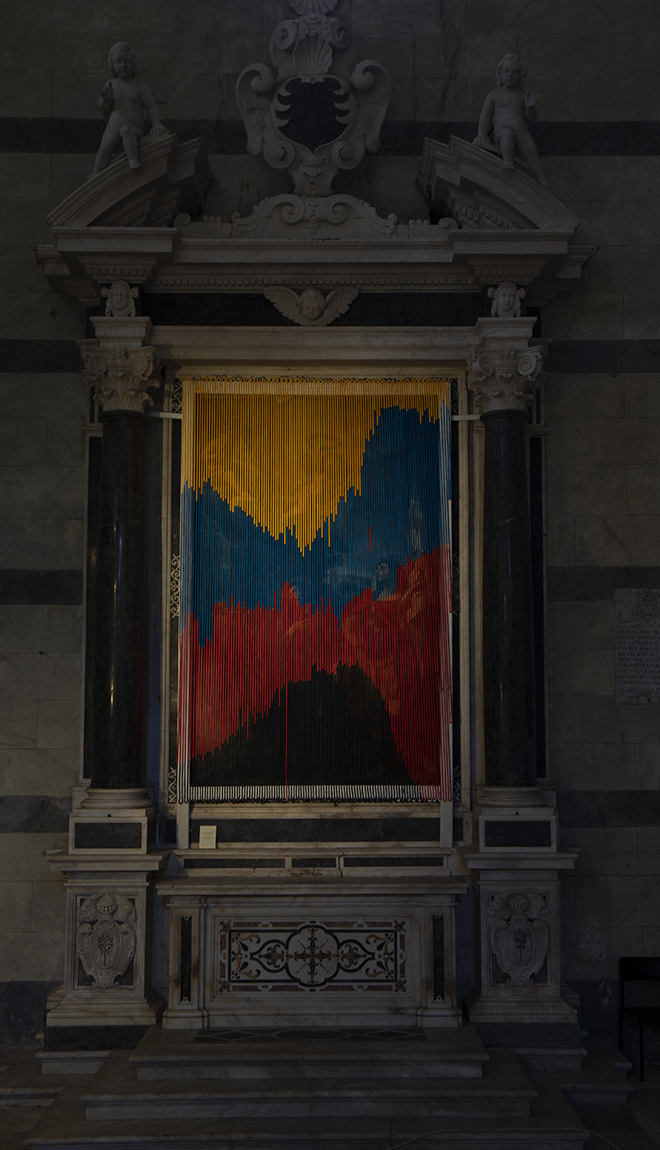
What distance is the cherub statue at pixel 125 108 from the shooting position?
6.14 meters

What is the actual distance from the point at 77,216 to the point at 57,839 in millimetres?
3664

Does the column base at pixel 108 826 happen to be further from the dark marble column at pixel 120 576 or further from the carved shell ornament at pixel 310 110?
the carved shell ornament at pixel 310 110

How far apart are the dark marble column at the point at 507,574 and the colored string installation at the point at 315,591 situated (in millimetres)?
309

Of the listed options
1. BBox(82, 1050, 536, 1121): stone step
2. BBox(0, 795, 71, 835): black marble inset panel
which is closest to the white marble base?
BBox(0, 795, 71, 835): black marble inset panel

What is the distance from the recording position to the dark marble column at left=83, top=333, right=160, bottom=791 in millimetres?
6023

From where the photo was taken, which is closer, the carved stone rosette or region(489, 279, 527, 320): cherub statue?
the carved stone rosette

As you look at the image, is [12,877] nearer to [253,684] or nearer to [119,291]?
[253,684]

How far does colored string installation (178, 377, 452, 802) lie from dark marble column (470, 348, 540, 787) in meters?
0.31

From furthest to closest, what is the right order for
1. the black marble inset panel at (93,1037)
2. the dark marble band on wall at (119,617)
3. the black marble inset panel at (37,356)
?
the black marble inset panel at (37,356)
the dark marble band on wall at (119,617)
the black marble inset panel at (93,1037)

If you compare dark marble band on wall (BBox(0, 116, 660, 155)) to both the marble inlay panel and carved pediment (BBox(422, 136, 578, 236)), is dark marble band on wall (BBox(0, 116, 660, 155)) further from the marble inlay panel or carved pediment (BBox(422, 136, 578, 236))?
the marble inlay panel

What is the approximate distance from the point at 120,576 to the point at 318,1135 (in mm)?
3079

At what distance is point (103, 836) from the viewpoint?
19.3 feet

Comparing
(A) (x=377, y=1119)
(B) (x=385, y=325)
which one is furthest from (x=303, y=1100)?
(B) (x=385, y=325)

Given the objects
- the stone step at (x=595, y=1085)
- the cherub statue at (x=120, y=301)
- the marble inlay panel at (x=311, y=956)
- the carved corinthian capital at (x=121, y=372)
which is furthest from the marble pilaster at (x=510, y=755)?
the cherub statue at (x=120, y=301)
